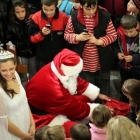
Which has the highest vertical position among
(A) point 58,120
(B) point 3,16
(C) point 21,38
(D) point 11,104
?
(B) point 3,16

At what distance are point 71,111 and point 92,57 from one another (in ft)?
2.10

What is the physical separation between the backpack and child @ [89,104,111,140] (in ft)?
4.73

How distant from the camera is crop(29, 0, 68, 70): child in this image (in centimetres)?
345

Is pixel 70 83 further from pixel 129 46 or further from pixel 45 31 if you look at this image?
pixel 129 46

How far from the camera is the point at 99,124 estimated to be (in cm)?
271

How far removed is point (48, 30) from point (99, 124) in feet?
3.87

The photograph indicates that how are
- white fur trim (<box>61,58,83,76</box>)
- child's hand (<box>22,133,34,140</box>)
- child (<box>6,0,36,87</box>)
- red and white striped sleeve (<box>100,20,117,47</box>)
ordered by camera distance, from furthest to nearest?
child (<box>6,0,36,87</box>)
red and white striped sleeve (<box>100,20,117,47</box>)
white fur trim (<box>61,58,83,76</box>)
child's hand (<box>22,133,34,140</box>)

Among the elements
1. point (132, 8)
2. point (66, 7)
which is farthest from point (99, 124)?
point (66, 7)

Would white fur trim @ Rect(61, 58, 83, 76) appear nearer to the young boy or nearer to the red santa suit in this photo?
the red santa suit

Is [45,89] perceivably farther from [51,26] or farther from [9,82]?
[51,26]

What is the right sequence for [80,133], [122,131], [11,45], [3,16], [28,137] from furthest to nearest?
[11,45], [3,16], [28,137], [80,133], [122,131]

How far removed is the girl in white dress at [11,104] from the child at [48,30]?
84cm

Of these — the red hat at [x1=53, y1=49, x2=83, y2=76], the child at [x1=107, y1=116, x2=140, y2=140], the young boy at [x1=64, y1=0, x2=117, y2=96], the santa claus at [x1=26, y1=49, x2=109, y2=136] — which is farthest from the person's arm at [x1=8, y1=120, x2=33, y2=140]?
the young boy at [x1=64, y1=0, x2=117, y2=96]

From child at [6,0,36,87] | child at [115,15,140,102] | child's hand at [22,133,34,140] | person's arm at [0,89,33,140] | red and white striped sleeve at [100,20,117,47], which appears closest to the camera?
person's arm at [0,89,33,140]
